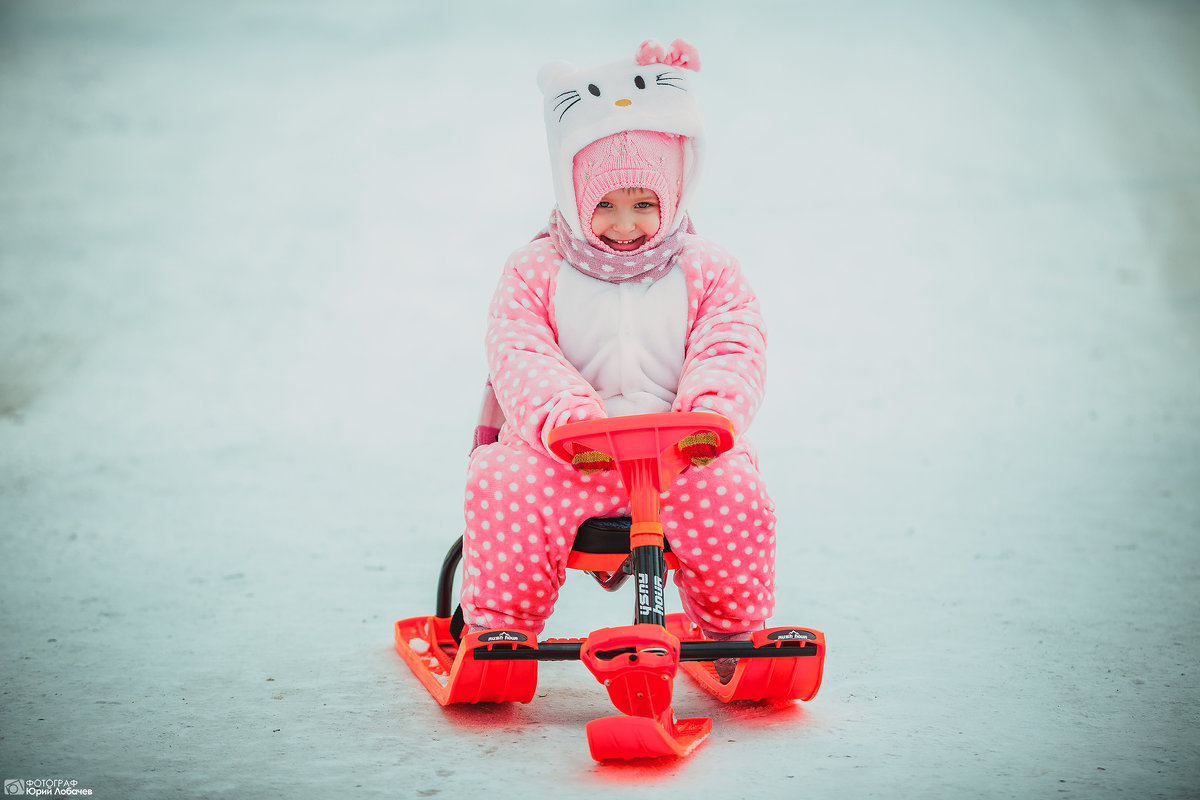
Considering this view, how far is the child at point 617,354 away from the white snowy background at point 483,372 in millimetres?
172

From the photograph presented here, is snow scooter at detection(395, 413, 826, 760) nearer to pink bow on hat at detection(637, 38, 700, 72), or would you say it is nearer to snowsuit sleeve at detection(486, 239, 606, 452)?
snowsuit sleeve at detection(486, 239, 606, 452)

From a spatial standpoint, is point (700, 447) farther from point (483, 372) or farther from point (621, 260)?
point (483, 372)

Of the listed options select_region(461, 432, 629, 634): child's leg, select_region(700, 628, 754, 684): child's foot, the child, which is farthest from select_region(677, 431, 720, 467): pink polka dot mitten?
select_region(700, 628, 754, 684): child's foot

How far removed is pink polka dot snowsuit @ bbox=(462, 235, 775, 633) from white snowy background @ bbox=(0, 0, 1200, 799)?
14cm

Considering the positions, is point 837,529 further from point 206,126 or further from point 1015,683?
point 206,126

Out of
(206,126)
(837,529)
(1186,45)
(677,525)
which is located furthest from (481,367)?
(1186,45)

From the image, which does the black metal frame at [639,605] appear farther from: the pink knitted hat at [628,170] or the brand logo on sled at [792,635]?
the pink knitted hat at [628,170]

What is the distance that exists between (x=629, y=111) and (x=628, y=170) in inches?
2.9

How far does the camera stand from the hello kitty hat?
1347mm

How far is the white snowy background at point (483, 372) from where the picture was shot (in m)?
1.20

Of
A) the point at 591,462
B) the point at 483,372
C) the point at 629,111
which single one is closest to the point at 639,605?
the point at 591,462

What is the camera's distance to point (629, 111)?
1.34 m

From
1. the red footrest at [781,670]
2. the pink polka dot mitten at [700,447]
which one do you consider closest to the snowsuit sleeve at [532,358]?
the pink polka dot mitten at [700,447]

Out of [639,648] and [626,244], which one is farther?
[626,244]
